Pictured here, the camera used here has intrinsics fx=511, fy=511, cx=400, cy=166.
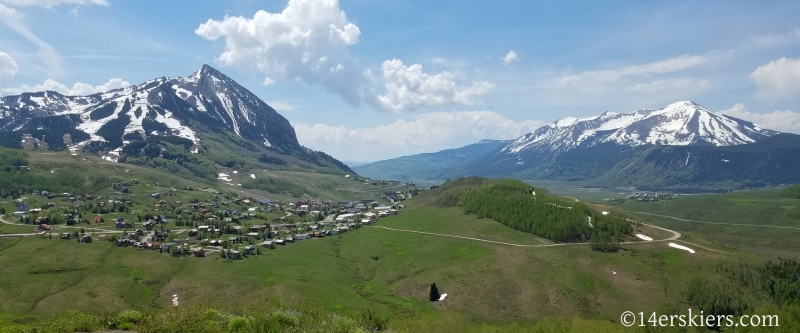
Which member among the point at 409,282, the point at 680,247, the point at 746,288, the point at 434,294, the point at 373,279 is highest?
the point at 680,247

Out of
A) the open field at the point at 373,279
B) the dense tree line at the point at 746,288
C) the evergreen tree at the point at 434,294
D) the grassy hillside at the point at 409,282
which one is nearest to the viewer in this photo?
the grassy hillside at the point at 409,282

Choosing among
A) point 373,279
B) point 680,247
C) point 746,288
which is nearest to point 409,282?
point 373,279

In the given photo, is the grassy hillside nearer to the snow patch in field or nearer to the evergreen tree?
the evergreen tree

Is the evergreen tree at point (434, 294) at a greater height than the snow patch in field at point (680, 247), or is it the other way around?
the snow patch in field at point (680, 247)

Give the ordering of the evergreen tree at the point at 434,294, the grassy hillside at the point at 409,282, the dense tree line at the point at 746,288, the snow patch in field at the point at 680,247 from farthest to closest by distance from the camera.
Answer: the snow patch in field at the point at 680,247 < the evergreen tree at the point at 434,294 < the dense tree line at the point at 746,288 < the grassy hillside at the point at 409,282

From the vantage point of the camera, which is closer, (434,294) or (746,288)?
(746,288)

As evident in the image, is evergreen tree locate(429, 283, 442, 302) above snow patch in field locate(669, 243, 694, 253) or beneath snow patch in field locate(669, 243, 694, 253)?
beneath

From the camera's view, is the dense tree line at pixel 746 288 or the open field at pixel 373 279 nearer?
the dense tree line at pixel 746 288

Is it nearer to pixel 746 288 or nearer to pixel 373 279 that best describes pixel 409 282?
pixel 373 279

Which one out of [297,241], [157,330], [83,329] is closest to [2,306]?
[83,329]

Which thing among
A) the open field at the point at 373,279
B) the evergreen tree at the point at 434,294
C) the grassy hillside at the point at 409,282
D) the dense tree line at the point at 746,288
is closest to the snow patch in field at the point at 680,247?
the grassy hillside at the point at 409,282

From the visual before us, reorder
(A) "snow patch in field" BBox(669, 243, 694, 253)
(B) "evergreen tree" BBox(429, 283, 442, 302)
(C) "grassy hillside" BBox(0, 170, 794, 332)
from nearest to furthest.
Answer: (C) "grassy hillside" BBox(0, 170, 794, 332) < (B) "evergreen tree" BBox(429, 283, 442, 302) < (A) "snow patch in field" BBox(669, 243, 694, 253)

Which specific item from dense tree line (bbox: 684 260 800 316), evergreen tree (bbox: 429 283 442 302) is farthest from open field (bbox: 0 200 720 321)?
dense tree line (bbox: 684 260 800 316)

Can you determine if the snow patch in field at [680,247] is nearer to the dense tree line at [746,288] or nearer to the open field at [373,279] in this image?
the open field at [373,279]
